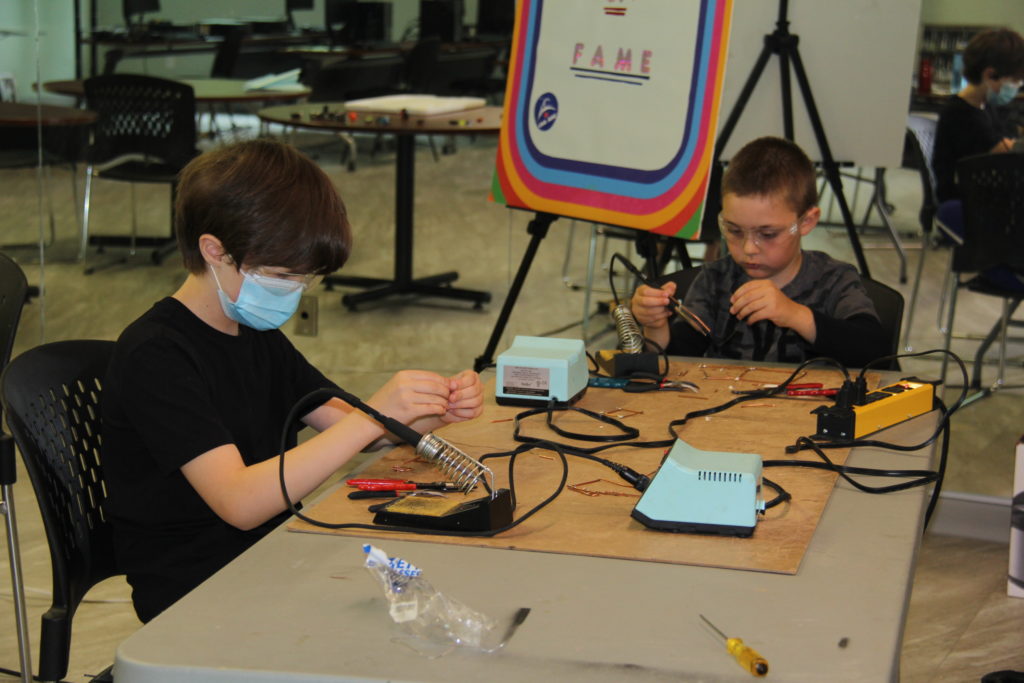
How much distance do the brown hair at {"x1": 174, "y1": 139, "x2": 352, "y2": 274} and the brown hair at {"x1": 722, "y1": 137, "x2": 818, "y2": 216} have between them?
3.05 feet

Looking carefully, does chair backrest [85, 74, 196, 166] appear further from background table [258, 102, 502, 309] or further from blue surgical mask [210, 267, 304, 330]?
blue surgical mask [210, 267, 304, 330]

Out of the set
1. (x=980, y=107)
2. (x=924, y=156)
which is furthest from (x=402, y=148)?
(x=980, y=107)

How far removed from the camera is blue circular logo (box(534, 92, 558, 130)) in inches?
108

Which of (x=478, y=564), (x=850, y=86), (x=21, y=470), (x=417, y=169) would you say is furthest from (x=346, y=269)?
(x=478, y=564)

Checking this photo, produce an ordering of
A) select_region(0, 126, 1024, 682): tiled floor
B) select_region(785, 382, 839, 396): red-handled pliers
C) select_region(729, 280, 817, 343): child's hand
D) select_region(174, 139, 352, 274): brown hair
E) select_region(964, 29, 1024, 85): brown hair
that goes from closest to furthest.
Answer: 1. select_region(174, 139, 352, 274): brown hair
2. select_region(785, 382, 839, 396): red-handled pliers
3. select_region(729, 280, 817, 343): child's hand
4. select_region(0, 126, 1024, 682): tiled floor
5. select_region(964, 29, 1024, 85): brown hair

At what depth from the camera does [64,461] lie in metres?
1.54

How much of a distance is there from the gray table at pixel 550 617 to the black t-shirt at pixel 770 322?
91 cm

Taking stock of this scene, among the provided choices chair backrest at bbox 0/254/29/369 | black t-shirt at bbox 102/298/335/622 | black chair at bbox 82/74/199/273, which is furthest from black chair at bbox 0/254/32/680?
black chair at bbox 82/74/199/273

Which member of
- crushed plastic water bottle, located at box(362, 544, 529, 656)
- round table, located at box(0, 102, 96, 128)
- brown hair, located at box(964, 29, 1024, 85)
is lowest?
crushed plastic water bottle, located at box(362, 544, 529, 656)

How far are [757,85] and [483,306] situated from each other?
5.33ft

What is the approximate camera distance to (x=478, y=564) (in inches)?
43.9

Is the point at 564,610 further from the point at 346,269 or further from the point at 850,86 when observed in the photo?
the point at 346,269

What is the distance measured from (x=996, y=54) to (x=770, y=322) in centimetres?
154

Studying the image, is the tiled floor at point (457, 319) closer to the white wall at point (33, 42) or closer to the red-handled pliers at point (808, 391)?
the white wall at point (33, 42)
